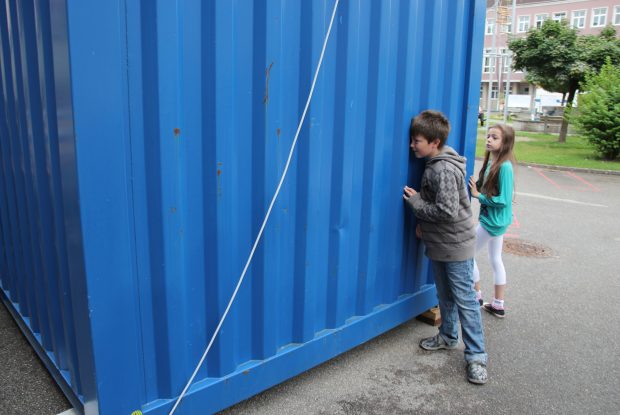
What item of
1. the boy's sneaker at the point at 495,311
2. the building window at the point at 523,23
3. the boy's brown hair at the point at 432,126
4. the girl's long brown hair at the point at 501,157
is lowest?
the boy's sneaker at the point at 495,311

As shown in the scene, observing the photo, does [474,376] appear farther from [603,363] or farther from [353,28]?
[353,28]

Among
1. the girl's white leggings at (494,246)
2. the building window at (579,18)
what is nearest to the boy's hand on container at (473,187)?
the girl's white leggings at (494,246)

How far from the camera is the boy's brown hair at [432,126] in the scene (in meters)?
3.24

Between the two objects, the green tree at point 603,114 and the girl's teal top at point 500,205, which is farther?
the green tree at point 603,114

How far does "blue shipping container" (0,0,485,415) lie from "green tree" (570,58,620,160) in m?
12.2

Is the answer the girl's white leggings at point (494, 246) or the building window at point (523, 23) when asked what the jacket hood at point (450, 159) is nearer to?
the girl's white leggings at point (494, 246)

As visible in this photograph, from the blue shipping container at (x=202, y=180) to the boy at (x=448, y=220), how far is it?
0.18 m

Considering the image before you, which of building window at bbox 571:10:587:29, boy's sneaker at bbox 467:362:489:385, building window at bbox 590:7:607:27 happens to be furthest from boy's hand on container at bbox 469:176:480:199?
building window at bbox 571:10:587:29

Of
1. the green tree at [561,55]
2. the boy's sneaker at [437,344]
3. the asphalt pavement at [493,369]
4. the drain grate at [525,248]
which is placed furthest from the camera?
the green tree at [561,55]

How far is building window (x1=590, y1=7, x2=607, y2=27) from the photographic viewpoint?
50500 mm

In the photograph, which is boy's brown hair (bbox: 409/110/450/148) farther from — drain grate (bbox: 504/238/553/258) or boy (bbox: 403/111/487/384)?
drain grate (bbox: 504/238/553/258)

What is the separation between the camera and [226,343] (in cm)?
252

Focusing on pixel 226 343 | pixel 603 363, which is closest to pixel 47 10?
pixel 226 343

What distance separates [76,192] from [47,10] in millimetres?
790
